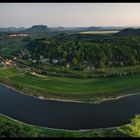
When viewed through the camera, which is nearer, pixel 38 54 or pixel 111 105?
pixel 111 105

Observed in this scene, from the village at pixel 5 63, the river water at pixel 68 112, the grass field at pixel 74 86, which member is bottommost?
the river water at pixel 68 112

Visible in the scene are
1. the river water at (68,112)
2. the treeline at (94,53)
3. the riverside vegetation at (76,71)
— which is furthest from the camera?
the treeline at (94,53)

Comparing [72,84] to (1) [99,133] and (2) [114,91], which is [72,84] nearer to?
(2) [114,91]

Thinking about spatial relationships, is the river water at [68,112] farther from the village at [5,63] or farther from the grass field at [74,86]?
the village at [5,63]

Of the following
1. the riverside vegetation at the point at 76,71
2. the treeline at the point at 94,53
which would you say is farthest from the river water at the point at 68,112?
the treeline at the point at 94,53

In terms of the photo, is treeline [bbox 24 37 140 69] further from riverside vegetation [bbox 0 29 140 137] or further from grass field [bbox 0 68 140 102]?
grass field [bbox 0 68 140 102]

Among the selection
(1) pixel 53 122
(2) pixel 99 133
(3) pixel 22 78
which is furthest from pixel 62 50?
(2) pixel 99 133

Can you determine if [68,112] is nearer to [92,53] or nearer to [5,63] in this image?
[5,63]
